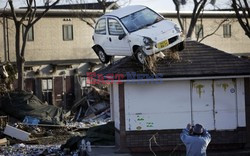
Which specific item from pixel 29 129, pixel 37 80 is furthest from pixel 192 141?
pixel 37 80

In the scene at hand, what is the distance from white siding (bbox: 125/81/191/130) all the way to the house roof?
43 centimetres

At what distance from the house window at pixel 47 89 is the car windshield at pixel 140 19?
2088cm

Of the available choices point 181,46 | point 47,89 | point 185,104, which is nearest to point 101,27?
point 181,46

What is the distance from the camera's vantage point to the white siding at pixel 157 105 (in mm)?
16375

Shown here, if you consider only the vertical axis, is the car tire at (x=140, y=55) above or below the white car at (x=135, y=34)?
below

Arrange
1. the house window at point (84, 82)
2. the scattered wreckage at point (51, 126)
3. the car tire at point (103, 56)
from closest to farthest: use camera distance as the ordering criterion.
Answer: the car tire at point (103, 56), the scattered wreckage at point (51, 126), the house window at point (84, 82)

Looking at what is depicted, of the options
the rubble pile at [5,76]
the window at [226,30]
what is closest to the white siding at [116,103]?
the rubble pile at [5,76]

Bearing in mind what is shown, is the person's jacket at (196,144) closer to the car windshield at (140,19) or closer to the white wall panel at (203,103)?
the white wall panel at (203,103)

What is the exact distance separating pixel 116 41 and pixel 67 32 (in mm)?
22429

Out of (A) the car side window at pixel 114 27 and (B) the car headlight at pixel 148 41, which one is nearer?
(B) the car headlight at pixel 148 41

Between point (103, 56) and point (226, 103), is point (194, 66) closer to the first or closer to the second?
point (226, 103)

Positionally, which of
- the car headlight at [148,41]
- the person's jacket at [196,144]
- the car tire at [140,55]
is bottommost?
the person's jacket at [196,144]

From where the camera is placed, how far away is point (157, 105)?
54.1 ft

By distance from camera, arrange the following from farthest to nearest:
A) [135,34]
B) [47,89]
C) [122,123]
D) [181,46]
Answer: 1. [47,89]
2. [181,46]
3. [122,123]
4. [135,34]
